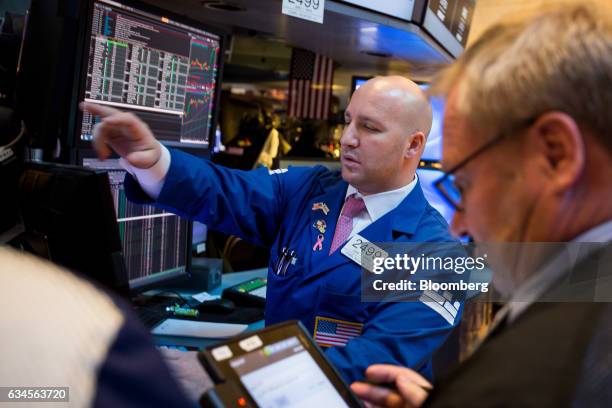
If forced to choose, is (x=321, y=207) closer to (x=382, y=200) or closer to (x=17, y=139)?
(x=382, y=200)

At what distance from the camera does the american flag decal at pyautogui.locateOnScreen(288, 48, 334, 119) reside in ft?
12.8

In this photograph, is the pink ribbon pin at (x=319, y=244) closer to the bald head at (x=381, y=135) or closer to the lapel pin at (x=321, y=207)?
the lapel pin at (x=321, y=207)

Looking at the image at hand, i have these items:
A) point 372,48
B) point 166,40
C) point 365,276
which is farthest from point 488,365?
point 372,48

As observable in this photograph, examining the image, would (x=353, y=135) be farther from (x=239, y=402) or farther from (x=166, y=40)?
(x=239, y=402)

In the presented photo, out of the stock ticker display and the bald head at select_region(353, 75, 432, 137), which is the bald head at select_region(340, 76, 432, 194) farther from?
the stock ticker display

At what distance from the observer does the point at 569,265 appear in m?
0.66

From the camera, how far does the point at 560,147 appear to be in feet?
2.09

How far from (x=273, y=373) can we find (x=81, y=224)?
1.45 ft

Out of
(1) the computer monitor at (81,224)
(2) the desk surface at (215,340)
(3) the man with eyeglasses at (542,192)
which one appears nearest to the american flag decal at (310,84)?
(2) the desk surface at (215,340)

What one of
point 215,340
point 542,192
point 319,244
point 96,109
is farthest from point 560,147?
point 215,340

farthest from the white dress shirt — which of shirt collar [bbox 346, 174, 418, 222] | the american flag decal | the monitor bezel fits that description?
the american flag decal

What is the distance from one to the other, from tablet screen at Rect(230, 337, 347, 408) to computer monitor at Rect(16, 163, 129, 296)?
33cm

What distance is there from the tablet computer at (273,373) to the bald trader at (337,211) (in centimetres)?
46

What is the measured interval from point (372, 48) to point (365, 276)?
2.38m
